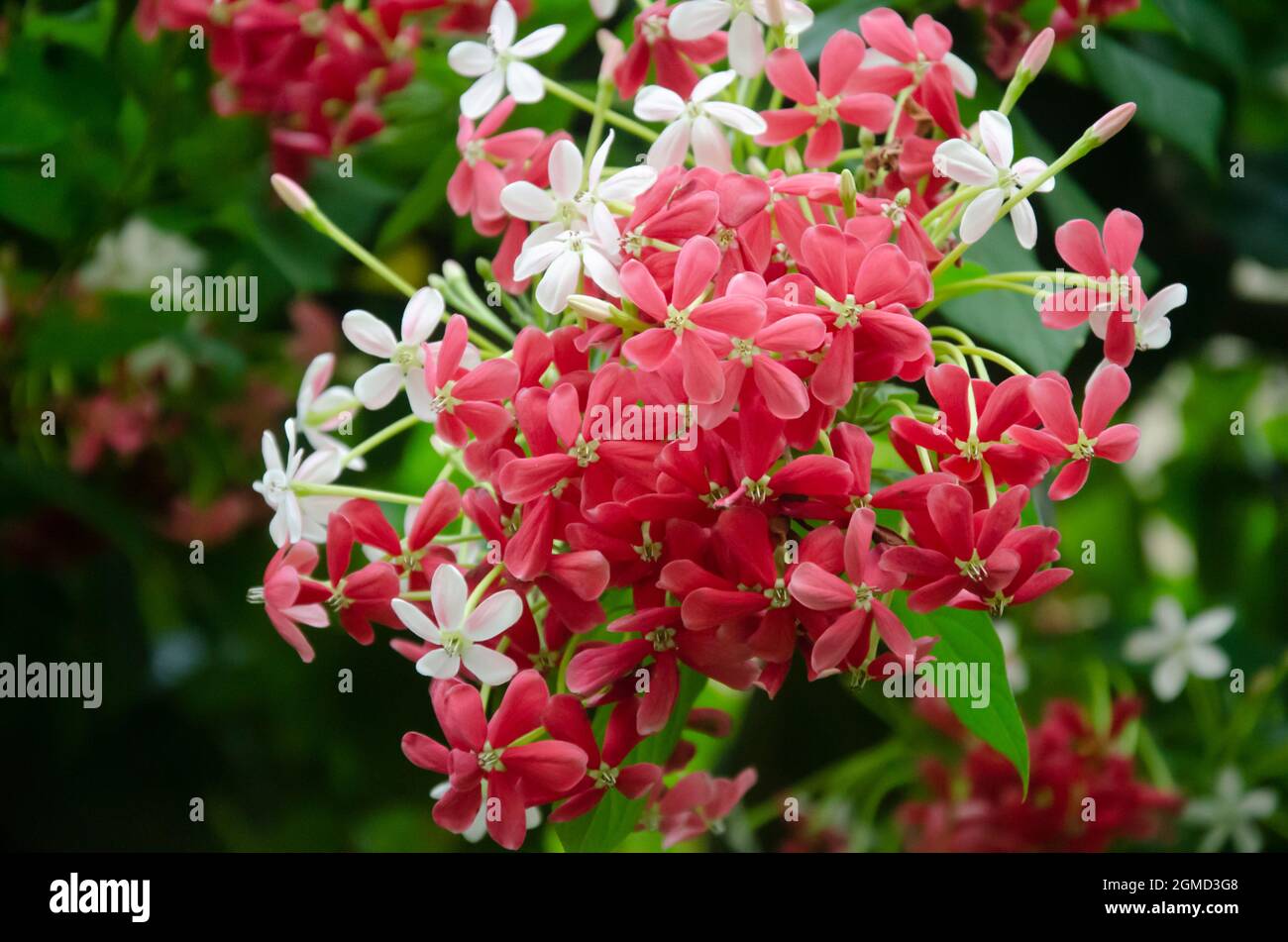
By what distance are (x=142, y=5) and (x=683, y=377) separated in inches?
22.8

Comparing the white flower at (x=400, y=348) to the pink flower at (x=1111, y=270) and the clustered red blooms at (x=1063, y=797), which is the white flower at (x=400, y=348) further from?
the clustered red blooms at (x=1063, y=797)

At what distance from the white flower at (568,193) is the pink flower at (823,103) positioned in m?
0.07

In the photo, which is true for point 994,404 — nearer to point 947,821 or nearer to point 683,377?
point 683,377

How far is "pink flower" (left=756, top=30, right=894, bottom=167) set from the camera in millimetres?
543

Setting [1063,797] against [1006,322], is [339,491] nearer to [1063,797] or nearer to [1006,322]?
[1006,322]

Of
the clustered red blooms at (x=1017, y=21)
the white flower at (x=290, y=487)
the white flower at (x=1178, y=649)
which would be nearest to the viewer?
the white flower at (x=290, y=487)

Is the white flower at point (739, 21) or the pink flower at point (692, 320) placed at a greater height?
the white flower at point (739, 21)

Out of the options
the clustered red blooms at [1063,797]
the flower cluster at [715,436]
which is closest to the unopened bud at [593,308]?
the flower cluster at [715,436]

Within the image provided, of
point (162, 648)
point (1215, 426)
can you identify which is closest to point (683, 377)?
point (162, 648)

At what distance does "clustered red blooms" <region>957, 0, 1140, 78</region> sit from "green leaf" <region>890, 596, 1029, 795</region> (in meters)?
0.33

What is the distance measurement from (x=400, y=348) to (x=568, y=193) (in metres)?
0.10

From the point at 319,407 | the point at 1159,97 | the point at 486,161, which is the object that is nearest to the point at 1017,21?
the point at 1159,97

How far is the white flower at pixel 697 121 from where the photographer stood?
518 mm
